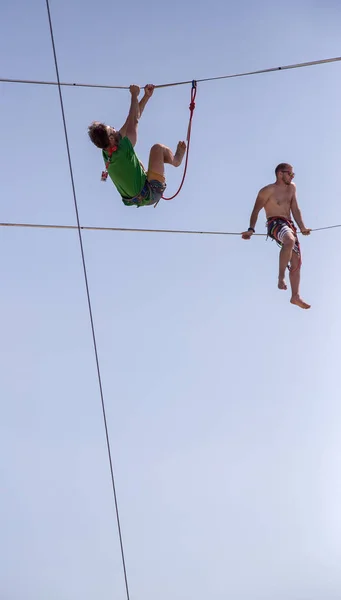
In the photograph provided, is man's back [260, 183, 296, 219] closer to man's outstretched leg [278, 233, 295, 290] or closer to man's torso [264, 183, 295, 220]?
man's torso [264, 183, 295, 220]

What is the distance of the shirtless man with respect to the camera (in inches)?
423

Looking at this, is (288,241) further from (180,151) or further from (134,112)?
(134,112)

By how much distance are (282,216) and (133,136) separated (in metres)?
2.47

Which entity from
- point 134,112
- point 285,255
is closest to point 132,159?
point 134,112

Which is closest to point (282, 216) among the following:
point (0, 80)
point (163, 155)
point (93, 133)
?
point (163, 155)

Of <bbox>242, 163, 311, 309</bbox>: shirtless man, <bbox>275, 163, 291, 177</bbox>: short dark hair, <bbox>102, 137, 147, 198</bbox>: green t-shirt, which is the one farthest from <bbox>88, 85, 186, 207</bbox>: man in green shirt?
<bbox>275, 163, 291, 177</bbox>: short dark hair

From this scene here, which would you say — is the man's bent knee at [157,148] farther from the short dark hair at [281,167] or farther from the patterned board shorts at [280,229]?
the short dark hair at [281,167]

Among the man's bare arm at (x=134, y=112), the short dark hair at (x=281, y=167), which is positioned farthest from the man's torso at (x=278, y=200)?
the man's bare arm at (x=134, y=112)

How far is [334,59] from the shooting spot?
918cm

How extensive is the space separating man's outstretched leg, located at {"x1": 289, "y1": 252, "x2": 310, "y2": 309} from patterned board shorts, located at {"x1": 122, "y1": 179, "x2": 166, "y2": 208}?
177 centimetres

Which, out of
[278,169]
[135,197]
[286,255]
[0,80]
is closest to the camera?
[0,80]

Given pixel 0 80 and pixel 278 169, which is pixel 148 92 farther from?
pixel 278 169

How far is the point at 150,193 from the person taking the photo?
378 inches

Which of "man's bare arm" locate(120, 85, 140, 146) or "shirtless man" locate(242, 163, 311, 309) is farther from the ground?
"man's bare arm" locate(120, 85, 140, 146)
